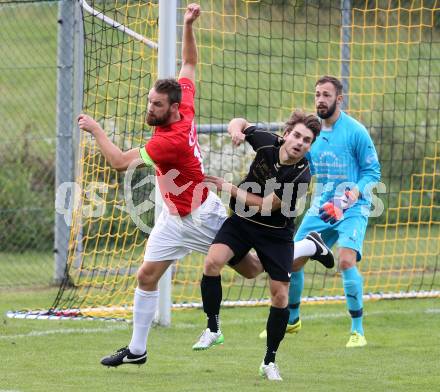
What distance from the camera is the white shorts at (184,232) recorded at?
8.50 meters

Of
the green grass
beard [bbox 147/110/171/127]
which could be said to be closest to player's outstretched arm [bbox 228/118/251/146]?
beard [bbox 147/110/171/127]

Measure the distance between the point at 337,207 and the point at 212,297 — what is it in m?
1.71

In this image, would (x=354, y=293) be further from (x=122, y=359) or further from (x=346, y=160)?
(x=122, y=359)

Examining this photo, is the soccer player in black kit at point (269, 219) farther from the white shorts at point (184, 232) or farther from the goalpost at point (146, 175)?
the goalpost at point (146, 175)

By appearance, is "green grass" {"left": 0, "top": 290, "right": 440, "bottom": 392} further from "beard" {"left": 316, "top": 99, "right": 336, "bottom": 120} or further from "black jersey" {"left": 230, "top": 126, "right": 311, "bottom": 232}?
"beard" {"left": 316, "top": 99, "right": 336, "bottom": 120}

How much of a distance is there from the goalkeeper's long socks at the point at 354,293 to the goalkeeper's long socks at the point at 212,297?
5.85ft

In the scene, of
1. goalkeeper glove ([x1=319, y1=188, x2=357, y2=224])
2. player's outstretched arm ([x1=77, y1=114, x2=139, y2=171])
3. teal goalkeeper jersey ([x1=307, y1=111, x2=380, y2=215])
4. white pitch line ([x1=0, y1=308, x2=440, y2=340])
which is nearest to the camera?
player's outstretched arm ([x1=77, y1=114, x2=139, y2=171])

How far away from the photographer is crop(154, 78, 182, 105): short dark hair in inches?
319

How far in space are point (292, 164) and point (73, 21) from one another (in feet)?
17.4

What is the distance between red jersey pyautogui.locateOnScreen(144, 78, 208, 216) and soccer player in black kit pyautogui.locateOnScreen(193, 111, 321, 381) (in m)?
0.21

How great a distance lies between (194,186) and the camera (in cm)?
855

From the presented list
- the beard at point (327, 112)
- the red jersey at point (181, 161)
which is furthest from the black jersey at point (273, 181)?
the beard at point (327, 112)

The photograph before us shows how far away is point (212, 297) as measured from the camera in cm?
852

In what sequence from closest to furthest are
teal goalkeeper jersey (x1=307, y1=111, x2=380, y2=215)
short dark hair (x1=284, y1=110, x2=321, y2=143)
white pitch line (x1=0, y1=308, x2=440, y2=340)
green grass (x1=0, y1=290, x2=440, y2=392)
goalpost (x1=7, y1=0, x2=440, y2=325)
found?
green grass (x1=0, y1=290, x2=440, y2=392), short dark hair (x1=284, y1=110, x2=321, y2=143), teal goalkeeper jersey (x1=307, y1=111, x2=380, y2=215), white pitch line (x1=0, y1=308, x2=440, y2=340), goalpost (x1=7, y1=0, x2=440, y2=325)
